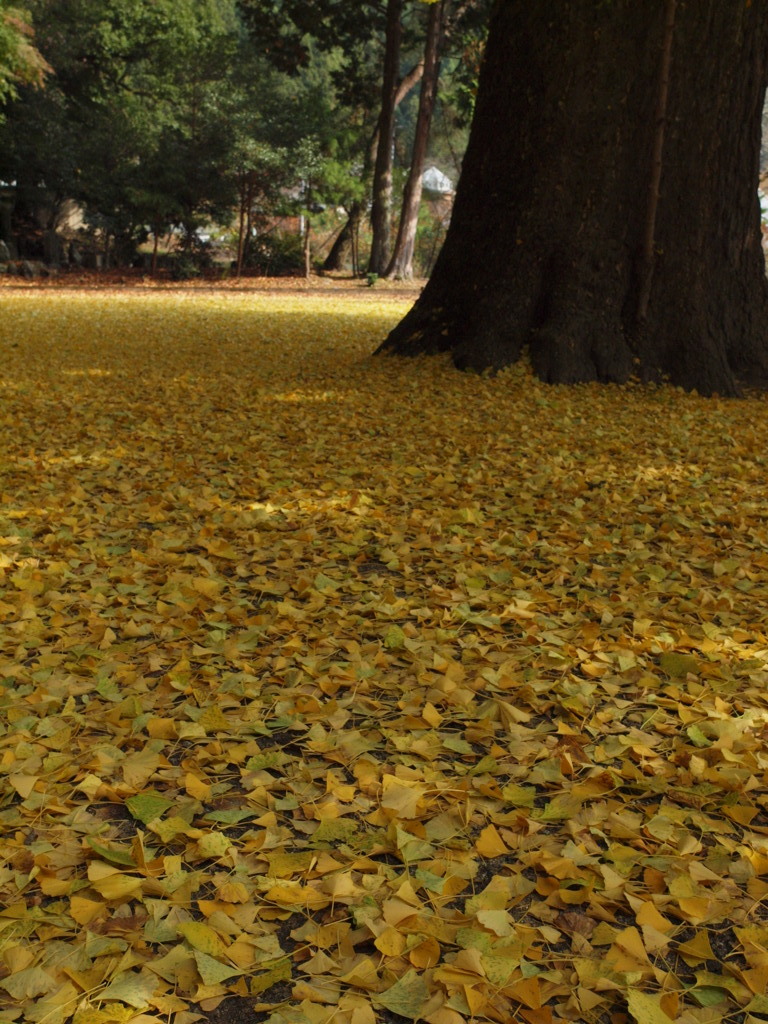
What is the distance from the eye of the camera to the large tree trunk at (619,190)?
24.1ft

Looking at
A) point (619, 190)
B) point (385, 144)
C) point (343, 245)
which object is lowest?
point (619, 190)

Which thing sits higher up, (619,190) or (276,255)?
(276,255)

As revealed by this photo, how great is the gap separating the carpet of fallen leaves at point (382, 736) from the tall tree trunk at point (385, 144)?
19.4m

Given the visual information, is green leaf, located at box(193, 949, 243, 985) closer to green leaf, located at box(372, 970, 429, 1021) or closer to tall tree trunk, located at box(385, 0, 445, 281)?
green leaf, located at box(372, 970, 429, 1021)

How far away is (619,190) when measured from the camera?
24.7 feet

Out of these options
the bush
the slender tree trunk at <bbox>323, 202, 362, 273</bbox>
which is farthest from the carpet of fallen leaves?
the slender tree trunk at <bbox>323, 202, 362, 273</bbox>

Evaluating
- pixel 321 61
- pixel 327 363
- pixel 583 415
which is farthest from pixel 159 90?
pixel 321 61

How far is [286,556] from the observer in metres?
3.83

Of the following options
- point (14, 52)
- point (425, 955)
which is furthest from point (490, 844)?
point (14, 52)

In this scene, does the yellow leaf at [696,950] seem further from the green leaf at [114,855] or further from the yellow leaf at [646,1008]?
the green leaf at [114,855]

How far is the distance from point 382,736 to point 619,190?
247 inches

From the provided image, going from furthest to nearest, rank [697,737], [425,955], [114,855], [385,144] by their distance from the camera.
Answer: [385,144] → [697,737] → [114,855] → [425,955]

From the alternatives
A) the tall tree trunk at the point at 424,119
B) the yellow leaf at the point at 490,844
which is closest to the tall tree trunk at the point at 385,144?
the tall tree trunk at the point at 424,119

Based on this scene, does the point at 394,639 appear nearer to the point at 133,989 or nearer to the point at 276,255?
the point at 133,989
